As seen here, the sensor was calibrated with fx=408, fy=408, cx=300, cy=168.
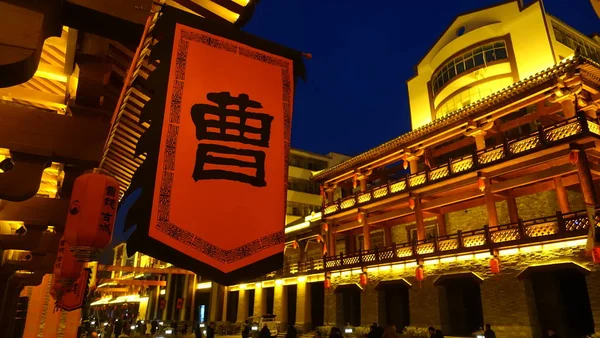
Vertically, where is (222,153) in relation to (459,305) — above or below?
above

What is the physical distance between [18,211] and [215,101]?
544 cm

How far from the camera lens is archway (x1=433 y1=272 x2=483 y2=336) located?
20.2 meters

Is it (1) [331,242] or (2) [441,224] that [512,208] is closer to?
(2) [441,224]

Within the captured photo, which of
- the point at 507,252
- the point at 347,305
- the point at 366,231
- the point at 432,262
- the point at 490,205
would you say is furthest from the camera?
the point at 347,305

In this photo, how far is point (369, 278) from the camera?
24.7 meters

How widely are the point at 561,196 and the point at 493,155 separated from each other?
127 inches

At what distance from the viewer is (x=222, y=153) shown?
4.52 meters

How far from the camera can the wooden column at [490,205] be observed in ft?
62.2

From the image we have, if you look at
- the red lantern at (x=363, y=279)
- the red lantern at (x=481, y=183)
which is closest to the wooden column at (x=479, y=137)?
the red lantern at (x=481, y=183)

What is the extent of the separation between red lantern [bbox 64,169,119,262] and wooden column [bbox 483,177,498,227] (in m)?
17.8

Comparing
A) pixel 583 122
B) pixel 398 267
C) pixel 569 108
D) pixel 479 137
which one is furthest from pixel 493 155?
pixel 398 267

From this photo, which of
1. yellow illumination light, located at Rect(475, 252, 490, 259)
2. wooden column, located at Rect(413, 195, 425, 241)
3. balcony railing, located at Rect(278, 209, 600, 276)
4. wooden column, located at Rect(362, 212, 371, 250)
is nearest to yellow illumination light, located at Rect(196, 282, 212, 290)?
balcony railing, located at Rect(278, 209, 600, 276)

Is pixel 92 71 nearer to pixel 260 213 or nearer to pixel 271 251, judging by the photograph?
pixel 260 213

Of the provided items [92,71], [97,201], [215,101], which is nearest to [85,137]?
[92,71]
